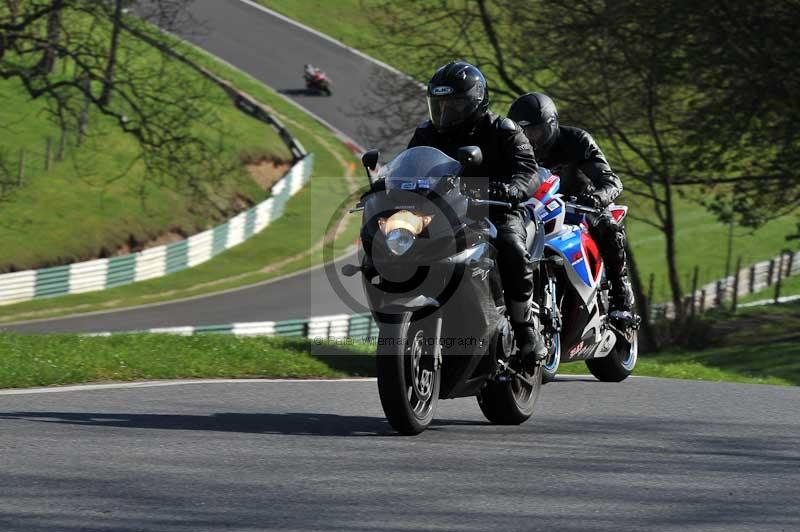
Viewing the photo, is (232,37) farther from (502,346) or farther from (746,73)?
(502,346)

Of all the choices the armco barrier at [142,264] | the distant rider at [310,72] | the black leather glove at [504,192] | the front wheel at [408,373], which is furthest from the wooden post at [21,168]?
the front wheel at [408,373]

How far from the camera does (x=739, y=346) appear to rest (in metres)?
26.2

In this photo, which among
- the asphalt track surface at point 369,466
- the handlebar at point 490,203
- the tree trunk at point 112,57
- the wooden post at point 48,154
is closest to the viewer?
the asphalt track surface at point 369,466

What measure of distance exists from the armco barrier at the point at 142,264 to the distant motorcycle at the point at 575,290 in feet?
84.7

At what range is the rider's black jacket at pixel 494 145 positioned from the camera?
8336 millimetres

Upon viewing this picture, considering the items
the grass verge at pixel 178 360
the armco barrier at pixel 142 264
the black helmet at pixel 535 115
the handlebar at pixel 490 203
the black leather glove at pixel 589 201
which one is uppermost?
the armco barrier at pixel 142 264

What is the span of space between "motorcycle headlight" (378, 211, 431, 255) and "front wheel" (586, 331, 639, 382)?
427cm

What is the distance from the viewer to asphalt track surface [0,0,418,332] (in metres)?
34.7

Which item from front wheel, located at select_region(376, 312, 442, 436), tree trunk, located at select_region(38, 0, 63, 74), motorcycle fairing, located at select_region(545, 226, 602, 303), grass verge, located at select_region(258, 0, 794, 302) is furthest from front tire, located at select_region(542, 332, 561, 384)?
grass verge, located at select_region(258, 0, 794, 302)

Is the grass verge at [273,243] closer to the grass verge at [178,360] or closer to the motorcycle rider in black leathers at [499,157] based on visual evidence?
the grass verge at [178,360]

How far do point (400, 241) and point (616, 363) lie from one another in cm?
461

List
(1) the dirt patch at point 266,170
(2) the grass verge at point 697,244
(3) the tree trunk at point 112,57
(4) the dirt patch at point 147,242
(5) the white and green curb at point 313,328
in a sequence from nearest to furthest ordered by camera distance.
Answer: (3) the tree trunk at point 112,57 < (5) the white and green curb at point 313,328 < (4) the dirt patch at point 147,242 < (2) the grass verge at point 697,244 < (1) the dirt patch at point 266,170

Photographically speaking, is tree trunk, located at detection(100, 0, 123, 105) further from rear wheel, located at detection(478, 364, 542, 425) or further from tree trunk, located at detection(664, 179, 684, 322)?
rear wheel, located at detection(478, 364, 542, 425)

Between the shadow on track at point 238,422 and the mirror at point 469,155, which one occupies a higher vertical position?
the mirror at point 469,155
